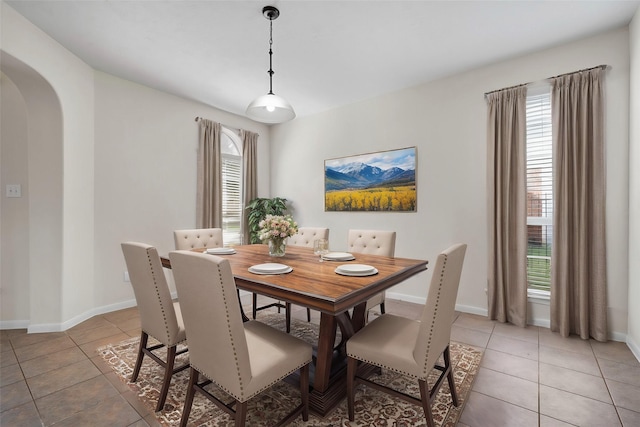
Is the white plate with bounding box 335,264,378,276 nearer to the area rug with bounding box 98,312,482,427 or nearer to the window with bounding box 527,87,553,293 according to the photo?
the area rug with bounding box 98,312,482,427

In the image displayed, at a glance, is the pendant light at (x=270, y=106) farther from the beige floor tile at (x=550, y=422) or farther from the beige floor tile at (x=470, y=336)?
the beige floor tile at (x=550, y=422)

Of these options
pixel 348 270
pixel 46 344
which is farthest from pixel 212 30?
pixel 46 344

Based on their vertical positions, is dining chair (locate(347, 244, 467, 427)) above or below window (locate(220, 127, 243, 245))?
below

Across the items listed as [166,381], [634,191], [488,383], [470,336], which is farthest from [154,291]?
[634,191]

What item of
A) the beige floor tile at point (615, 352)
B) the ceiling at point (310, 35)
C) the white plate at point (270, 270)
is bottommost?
the beige floor tile at point (615, 352)

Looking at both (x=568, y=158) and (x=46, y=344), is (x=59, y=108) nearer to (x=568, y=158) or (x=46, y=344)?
(x=46, y=344)

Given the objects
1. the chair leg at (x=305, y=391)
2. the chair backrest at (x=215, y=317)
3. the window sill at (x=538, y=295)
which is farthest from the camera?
the window sill at (x=538, y=295)

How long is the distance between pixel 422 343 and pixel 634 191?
250 cm

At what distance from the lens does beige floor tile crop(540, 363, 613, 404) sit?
1955 millimetres

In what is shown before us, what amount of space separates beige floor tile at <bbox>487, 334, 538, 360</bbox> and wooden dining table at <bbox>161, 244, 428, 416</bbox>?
3.70 ft

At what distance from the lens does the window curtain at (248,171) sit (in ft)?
16.6

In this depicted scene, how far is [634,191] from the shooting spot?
2.53 m

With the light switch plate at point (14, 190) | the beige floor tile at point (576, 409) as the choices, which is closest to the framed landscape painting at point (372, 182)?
the beige floor tile at point (576, 409)

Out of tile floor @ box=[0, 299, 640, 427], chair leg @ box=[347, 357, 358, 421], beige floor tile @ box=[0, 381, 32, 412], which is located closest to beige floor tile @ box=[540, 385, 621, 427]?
tile floor @ box=[0, 299, 640, 427]
